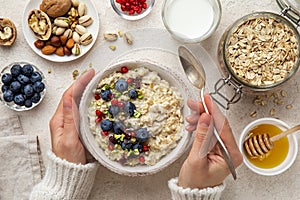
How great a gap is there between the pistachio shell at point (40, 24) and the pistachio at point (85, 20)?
0.07 metres

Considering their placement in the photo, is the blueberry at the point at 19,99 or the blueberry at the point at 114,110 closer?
the blueberry at the point at 114,110

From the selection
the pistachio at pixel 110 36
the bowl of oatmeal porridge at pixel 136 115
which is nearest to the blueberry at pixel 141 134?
the bowl of oatmeal porridge at pixel 136 115

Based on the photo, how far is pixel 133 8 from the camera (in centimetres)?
136

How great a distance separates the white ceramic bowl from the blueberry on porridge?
19cm

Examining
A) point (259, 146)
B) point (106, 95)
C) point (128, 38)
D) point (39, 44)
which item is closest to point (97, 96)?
point (106, 95)

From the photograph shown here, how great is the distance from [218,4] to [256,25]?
107mm

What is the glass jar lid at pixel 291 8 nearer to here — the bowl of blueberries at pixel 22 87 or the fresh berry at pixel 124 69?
the fresh berry at pixel 124 69

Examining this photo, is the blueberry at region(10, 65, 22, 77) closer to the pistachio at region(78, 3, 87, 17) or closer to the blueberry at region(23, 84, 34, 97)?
the blueberry at region(23, 84, 34, 97)

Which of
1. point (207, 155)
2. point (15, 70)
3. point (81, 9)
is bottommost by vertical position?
point (207, 155)

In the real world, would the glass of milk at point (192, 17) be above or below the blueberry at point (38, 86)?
above

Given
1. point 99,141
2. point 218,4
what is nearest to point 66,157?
point 99,141

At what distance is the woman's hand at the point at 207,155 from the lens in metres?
1.19

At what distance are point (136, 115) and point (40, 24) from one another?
369 millimetres

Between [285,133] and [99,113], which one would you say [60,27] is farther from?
[285,133]
